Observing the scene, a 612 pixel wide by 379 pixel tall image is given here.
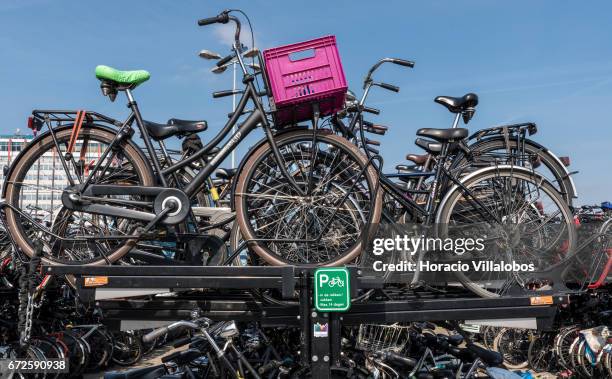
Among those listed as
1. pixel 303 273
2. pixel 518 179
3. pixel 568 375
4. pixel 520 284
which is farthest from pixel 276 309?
pixel 568 375

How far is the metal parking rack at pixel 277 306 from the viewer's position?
324 cm

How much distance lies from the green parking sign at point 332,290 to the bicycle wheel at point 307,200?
22.3 inches

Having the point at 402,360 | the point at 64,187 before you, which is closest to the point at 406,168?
the point at 402,360

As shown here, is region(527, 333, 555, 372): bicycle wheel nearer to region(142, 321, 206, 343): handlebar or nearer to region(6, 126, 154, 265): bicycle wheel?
region(142, 321, 206, 343): handlebar

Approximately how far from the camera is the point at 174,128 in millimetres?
4477

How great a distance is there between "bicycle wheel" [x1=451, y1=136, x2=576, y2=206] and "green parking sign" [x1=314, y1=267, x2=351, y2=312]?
168 centimetres

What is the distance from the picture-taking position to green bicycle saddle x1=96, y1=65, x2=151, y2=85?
3932mm

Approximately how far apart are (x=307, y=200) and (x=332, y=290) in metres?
0.84

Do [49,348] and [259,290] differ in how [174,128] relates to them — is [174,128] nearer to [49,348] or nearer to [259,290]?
[259,290]

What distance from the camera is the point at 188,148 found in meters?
5.05

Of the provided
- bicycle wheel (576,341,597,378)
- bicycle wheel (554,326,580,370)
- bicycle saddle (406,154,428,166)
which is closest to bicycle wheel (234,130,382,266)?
bicycle saddle (406,154,428,166)

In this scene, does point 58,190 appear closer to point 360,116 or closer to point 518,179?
point 360,116

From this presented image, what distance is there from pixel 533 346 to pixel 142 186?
26.1 feet

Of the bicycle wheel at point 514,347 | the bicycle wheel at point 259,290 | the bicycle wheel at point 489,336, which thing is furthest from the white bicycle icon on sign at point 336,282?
the bicycle wheel at point 489,336
